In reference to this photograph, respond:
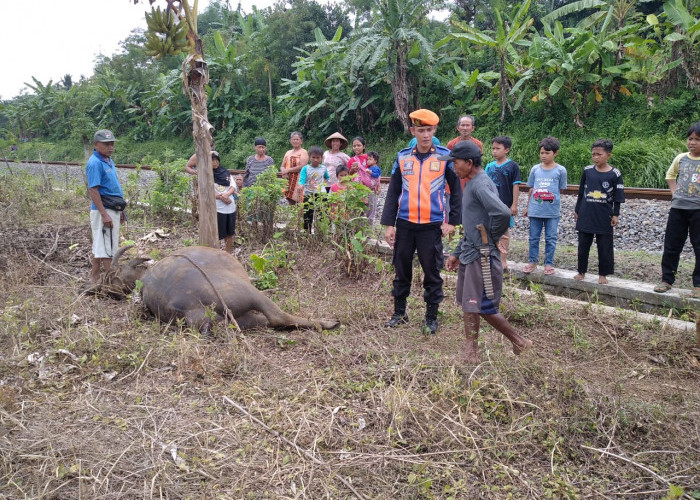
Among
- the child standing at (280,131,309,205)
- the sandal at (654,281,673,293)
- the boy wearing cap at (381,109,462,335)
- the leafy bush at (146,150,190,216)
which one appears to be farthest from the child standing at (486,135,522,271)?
the leafy bush at (146,150,190,216)

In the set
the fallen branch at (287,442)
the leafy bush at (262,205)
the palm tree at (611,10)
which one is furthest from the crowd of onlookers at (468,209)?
the palm tree at (611,10)

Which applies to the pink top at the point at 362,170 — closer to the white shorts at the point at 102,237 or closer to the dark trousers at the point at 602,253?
the dark trousers at the point at 602,253

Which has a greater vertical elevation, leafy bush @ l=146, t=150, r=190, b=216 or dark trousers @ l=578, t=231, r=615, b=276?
leafy bush @ l=146, t=150, r=190, b=216

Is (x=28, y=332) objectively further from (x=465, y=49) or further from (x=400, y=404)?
(x=465, y=49)

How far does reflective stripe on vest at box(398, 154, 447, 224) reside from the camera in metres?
4.43

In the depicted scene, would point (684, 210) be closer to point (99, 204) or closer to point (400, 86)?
point (99, 204)

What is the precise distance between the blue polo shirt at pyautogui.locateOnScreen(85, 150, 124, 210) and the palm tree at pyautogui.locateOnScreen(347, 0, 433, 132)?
10952 mm

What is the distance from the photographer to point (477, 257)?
382cm

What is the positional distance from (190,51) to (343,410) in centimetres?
372

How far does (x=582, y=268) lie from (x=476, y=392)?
317 centimetres

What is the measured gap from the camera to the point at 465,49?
628 inches

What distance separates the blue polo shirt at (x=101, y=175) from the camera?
5316 mm

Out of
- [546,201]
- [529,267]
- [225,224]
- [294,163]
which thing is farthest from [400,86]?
[529,267]

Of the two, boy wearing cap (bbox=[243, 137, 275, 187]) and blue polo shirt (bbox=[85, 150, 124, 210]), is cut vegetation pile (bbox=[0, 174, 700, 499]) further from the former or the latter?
boy wearing cap (bbox=[243, 137, 275, 187])
